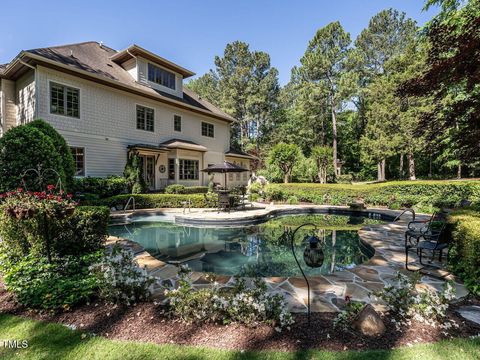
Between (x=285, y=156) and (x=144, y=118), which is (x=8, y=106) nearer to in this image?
(x=144, y=118)

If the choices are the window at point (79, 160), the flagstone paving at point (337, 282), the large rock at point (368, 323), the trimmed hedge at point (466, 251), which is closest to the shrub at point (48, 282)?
the flagstone paving at point (337, 282)

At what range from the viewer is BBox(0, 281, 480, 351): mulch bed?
2.61m

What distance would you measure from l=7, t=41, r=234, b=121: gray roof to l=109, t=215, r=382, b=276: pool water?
886 cm

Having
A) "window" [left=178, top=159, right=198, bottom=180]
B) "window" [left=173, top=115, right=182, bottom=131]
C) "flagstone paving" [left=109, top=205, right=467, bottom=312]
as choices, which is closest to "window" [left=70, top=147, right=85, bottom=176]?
"window" [left=178, top=159, right=198, bottom=180]

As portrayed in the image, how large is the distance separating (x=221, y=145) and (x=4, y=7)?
15.6m

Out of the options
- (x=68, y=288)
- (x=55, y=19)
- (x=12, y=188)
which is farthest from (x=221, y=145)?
(x=68, y=288)

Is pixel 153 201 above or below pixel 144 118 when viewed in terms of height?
below

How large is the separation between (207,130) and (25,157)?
15.0 metres

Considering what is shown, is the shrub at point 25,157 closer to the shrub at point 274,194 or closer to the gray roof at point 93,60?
the gray roof at point 93,60

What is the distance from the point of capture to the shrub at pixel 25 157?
23.6 feet

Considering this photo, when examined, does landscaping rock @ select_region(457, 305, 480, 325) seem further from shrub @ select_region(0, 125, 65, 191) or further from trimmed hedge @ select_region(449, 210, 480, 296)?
shrub @ select_region(0, 125, 65, 191)

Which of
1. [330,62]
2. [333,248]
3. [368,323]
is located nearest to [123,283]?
[368,323]

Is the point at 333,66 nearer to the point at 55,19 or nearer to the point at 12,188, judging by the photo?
the point at 55,19

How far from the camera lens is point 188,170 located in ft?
61.4
